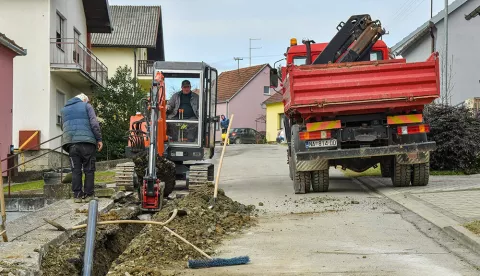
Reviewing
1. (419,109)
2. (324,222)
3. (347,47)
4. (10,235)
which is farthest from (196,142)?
(10,235)

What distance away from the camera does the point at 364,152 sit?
1301 centimetres

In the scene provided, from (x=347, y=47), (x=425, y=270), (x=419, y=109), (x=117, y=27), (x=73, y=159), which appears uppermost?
(x=117, y=27)

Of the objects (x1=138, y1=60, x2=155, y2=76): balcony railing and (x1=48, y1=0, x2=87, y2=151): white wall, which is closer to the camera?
(x1=48, y1=0, x2=87, y2=151): white wall

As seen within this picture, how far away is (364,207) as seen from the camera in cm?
1155

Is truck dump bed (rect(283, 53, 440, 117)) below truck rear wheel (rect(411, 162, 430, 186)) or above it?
above

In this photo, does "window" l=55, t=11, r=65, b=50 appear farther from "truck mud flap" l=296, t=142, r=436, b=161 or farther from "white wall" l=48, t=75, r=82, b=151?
"truck mud flap" l=296, t=142, r=436, b=161

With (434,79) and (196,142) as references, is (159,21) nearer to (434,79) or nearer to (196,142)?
(196,142)

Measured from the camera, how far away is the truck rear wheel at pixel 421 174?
45.2 ft

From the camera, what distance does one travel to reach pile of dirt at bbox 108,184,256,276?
22.6ft

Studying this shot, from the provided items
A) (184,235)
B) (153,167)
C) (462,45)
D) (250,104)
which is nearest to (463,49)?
(462,45)

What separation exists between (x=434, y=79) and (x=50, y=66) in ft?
54.1

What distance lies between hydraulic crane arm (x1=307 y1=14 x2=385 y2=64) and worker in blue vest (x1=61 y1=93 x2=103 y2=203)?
17.6 ft

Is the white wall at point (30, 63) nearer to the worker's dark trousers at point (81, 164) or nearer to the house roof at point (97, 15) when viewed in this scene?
the house roof at point (97, 15)

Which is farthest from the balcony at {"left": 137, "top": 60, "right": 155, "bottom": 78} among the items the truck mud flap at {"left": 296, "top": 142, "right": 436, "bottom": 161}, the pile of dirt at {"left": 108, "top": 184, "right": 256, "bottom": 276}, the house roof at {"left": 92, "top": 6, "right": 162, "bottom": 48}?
the pile of dirt at {"left": 108, "top": 184, "right": 256, "bottom": 276}
